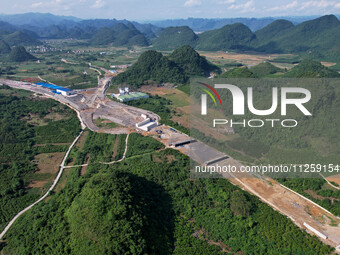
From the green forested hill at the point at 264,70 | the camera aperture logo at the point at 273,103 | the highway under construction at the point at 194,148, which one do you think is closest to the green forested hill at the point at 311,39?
the green forested hill at the point at 264,70

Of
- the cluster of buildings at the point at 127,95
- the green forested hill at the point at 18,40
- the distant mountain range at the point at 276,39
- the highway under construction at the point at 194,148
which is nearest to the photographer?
the highway under construction at the point at 194,148

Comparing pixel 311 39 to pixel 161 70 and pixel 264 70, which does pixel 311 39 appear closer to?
pixel 264 70

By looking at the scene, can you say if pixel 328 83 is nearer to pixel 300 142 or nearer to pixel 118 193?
pixel 300 142

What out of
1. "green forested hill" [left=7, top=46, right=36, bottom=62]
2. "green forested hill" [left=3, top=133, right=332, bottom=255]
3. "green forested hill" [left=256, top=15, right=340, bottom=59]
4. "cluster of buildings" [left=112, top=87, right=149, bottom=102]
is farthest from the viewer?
"green forested hill" [left=256, top=15, right=340, bottom=59]

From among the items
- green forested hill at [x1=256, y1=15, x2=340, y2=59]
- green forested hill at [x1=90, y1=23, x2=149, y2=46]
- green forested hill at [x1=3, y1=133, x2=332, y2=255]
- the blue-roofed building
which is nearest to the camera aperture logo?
green forested hill at [x1=3, y1=133, x2=332, y2=255]

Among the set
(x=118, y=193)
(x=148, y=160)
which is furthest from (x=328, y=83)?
(x=118, y=193)

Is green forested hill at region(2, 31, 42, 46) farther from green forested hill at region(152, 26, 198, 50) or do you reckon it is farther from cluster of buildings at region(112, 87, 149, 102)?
cluster of buildings at region(112, 87, 149, 102)

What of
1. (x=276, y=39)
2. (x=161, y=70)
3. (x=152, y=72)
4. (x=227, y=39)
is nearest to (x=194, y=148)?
(x=161, y=70)

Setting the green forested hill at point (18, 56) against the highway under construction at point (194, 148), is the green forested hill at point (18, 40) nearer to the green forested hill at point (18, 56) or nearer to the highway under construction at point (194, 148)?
the green forested hill at point (18, 56)
